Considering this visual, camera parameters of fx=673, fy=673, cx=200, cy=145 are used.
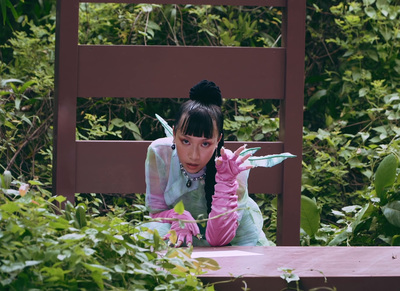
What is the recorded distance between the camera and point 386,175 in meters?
2.53

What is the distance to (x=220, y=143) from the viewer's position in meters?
2.10

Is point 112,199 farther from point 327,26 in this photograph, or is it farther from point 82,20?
point 327,26

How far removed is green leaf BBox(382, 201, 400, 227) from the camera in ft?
8.18

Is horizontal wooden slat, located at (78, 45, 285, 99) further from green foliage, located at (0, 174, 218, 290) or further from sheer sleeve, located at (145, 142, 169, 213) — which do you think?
green foliage, located at (0, 174, 218, 290)

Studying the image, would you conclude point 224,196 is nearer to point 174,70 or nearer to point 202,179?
point 202,179

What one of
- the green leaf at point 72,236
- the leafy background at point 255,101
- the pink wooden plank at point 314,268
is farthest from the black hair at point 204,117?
the leafy background at point 255,101

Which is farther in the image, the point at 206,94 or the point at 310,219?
the point at 310,219

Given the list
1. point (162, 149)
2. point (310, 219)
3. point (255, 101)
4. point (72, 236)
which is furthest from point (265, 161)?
point (255, 101)

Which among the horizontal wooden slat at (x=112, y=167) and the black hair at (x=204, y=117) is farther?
the horizontal wooden slat at (x=112, y=167)

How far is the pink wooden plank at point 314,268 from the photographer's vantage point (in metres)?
1.18

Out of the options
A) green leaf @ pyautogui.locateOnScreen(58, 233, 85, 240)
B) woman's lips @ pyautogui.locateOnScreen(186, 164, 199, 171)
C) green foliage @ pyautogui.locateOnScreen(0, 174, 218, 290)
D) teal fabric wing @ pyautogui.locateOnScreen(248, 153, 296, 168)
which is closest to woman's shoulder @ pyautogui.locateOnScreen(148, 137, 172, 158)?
woman's lips @ pyautogui.locateOnScreen(186, 164, 199, 171)

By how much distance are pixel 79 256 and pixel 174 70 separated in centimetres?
166

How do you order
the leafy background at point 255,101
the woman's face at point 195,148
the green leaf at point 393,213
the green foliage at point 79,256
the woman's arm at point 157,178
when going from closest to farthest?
the green foliage at point 79,256 < the woman's face at point 195,148 < the woman's arm at point 157,178 < the green leaf at point 393,213 < the leafy background at point 255,101

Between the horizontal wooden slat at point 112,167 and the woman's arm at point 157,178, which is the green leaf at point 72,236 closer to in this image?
the woman's arm at point 157,178
